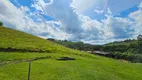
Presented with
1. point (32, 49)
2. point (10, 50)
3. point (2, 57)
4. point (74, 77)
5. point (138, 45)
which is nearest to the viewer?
point (74, 77)

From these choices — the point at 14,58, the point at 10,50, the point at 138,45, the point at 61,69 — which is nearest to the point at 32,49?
the point at 10,50

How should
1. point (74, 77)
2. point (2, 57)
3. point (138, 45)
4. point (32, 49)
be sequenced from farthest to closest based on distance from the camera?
1. point (138, 45)
2. point (32, 49)
3. point (2, 57)
4. point (74, 77)

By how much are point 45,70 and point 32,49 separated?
24136 millimetres

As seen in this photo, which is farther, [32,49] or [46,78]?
[32,49]

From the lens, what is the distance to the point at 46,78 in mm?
30312

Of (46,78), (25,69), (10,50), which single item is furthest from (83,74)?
(10,50)

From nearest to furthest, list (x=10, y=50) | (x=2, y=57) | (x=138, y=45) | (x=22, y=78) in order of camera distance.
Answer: (x=22, y=78), (x=2, y=57), (x=10, y=50), (x=138, y=45)

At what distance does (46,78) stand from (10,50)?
25443 mm

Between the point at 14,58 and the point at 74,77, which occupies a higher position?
the point at 14,58

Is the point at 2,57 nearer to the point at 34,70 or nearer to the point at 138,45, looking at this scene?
the point at 34,70

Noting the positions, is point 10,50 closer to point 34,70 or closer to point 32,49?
point 32,49

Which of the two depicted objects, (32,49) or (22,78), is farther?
(32,49)

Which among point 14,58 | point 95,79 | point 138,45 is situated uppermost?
point 138,45

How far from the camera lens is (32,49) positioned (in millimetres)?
58094
